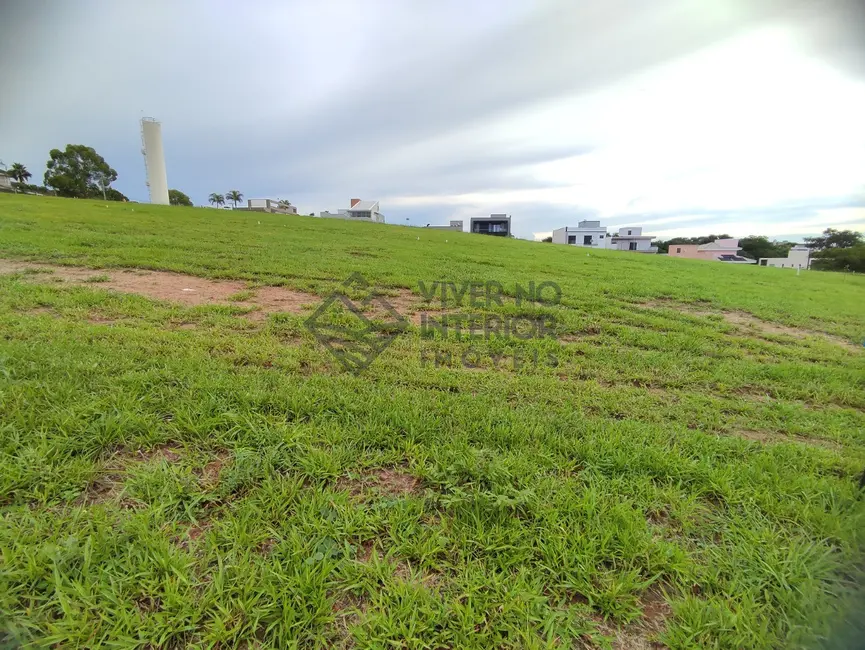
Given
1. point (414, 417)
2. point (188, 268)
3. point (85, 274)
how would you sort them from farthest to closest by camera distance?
point (188, 268)
point (85, 274)
point (414, 417)

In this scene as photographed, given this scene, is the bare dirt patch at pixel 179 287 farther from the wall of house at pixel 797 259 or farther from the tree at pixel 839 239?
the wall of house at pixel 797 259

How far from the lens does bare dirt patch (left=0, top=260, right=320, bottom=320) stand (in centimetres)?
466

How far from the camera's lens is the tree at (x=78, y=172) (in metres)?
35.5

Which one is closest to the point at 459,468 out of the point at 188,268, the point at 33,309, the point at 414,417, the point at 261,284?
the point at 414,417

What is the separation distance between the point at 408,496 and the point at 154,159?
5099 centimetres

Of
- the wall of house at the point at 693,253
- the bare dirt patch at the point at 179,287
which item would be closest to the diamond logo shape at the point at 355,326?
the bare dirt patch at the point at 179,287

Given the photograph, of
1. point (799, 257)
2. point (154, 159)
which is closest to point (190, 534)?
point (799, 257)

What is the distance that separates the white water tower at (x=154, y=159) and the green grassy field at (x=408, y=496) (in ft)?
150

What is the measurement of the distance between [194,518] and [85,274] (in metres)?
6.10

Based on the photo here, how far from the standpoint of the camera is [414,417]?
2252 millimetres

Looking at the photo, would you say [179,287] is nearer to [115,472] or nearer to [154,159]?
[115,472]

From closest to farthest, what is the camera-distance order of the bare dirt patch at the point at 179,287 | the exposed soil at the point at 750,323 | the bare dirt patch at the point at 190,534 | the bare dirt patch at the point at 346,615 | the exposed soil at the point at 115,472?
the bare dirt patch at the point at 346,615 → the bare dirt patch at the point at 190,534 → the exposed soil at the point at 115,472 → the bare dirt patch at the point at 179,287 → the exposed soil at the point at 750,323

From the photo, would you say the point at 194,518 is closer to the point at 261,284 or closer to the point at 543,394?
the point at 543,394

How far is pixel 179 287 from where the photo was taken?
17.4 feet
